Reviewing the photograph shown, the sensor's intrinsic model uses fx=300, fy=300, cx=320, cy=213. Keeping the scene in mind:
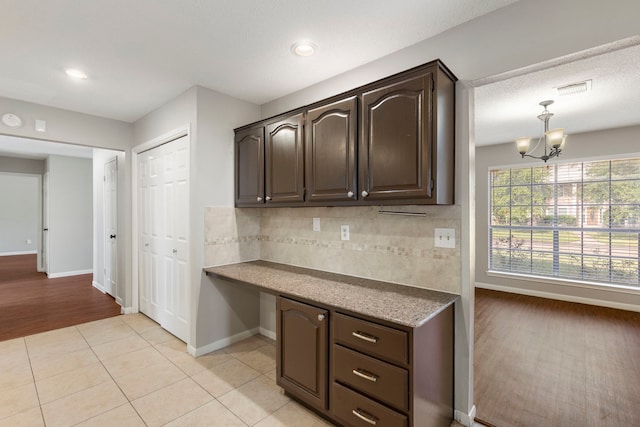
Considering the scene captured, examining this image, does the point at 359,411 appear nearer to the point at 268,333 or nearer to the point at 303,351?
the point at 303,351

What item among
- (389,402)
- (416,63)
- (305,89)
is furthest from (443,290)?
(305,89)

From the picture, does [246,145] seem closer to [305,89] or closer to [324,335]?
[305,89]

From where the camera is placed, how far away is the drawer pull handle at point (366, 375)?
5.26ft

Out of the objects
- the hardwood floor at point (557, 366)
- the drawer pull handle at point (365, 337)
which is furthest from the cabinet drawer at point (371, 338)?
the hardwood floor at point (557, 366)

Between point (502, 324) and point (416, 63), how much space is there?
324cm

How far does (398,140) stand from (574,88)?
235 cm

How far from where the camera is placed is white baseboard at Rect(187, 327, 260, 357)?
9.18ft

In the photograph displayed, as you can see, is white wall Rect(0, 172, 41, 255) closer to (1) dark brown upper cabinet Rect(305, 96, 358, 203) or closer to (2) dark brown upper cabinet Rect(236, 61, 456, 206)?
(2) dark brown upper cabinet Rect(236, 61, 456, 206)

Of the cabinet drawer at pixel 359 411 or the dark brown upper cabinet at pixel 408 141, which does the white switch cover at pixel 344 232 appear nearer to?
the dark brown upper cabinet at pixel 408 141

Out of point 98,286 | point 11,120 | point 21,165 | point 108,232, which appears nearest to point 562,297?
point 108,232

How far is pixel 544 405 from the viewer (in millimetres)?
2094

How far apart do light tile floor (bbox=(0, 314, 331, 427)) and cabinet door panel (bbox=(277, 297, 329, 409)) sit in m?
0.18

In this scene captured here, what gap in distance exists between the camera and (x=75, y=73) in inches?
100

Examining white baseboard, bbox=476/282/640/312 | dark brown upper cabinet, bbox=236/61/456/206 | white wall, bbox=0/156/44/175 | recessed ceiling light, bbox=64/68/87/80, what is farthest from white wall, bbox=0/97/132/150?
white baseboard, bbox=476/282/640/312
